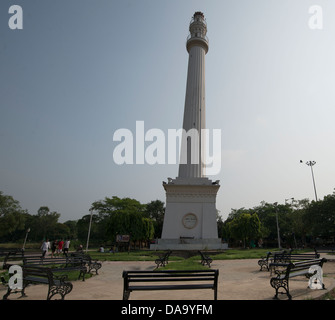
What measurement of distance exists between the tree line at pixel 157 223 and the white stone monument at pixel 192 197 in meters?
5.11

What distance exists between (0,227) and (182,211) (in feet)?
A: 111

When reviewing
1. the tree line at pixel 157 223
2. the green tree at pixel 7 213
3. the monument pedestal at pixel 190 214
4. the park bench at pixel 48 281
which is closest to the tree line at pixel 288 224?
the tree line at pixel 157 223

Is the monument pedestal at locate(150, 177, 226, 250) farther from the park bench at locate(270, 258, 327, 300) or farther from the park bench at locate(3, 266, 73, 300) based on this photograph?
the park bench at locate(3, 266, 73, 300)

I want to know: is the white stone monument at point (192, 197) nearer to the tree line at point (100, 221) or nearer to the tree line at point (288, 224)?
the tree line at point (100, 221)

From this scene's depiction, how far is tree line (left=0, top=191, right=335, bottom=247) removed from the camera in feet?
85.4

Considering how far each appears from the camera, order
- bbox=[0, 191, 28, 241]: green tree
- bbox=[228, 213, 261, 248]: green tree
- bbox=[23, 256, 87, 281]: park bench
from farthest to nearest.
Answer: bbox=[0, 191, 28, 241]: green tree, bbox=[228, 213, 261, 248]: green tree, bbox=[23, 256, 87, 281]: park bench

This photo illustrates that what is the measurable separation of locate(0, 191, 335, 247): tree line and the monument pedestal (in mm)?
4801

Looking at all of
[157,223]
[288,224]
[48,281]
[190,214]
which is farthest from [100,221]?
[48,281]

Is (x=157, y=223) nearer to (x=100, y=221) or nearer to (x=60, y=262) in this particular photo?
(x=100, y=221)

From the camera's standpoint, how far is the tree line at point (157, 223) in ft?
85.4

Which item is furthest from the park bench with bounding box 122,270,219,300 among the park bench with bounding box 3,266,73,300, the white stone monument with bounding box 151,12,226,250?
the white stone monument with bounding box 151,12,226,250

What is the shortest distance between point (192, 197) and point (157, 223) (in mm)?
25750
